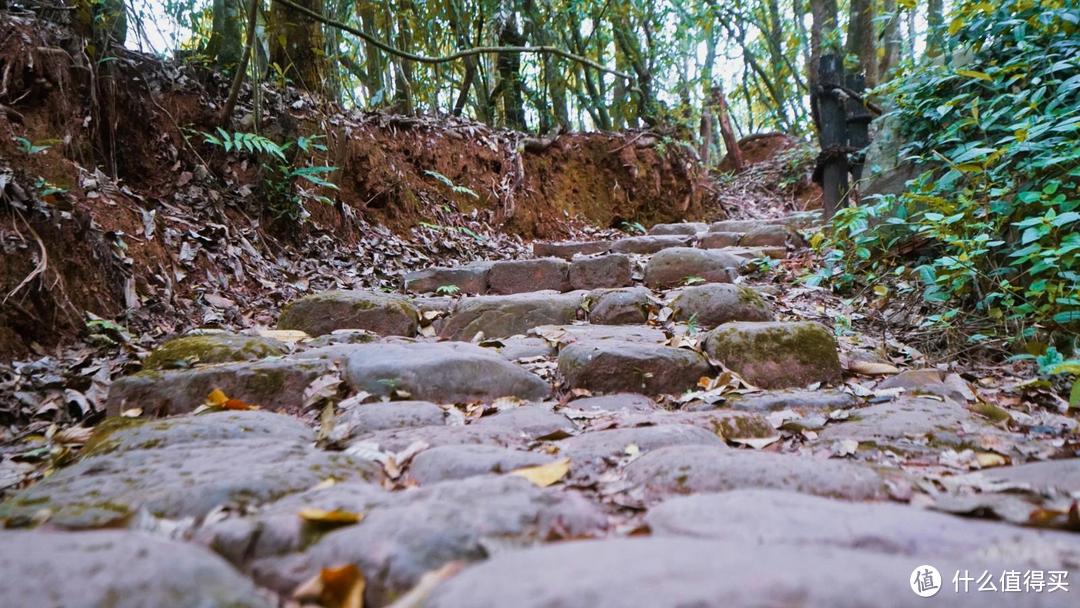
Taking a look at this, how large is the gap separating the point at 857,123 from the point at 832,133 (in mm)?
203

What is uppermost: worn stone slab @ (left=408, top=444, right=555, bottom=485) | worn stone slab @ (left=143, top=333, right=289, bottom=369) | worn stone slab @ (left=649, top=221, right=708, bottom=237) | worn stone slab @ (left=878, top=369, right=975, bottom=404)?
worn stone slab @ (left=649, top=221, right=708, bottom=237)

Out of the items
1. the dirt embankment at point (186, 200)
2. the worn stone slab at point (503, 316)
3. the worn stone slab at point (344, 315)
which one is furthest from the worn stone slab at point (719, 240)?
the worn stone slab at point (344, 315)

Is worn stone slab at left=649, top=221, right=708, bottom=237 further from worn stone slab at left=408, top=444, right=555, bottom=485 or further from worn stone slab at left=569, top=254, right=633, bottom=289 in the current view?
worn stone slab at left=408, top=444, right=555, bottom=485

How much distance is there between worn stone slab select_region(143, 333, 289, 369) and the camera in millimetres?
2301

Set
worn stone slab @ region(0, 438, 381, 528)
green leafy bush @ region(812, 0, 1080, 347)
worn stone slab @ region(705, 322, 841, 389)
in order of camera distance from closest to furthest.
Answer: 1. worn stone slab @ region(0, 438, 381, 528)
2. worn stone slab @ region(705, 322, 841, 389)
3. green leafy bush @ region(812, 0, 1080, 347)

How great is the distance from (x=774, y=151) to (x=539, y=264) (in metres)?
9.39

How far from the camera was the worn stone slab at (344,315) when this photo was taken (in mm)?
3014

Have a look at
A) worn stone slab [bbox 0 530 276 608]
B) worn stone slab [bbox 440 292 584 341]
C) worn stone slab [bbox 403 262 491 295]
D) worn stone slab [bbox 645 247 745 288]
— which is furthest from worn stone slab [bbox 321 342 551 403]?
worn stone slab [bbox 645 247 745 288]

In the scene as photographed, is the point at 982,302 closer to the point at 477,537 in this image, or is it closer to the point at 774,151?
the point at 477,537

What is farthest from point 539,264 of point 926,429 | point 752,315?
point 926,429

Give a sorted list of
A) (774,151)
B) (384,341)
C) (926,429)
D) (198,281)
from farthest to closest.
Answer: (774,151) → (198,281) → (384,341) → (926,429)

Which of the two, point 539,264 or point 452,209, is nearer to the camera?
point 539,264

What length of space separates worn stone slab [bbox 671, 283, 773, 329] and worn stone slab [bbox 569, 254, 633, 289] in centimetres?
86

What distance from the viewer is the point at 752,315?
303 centimetres
